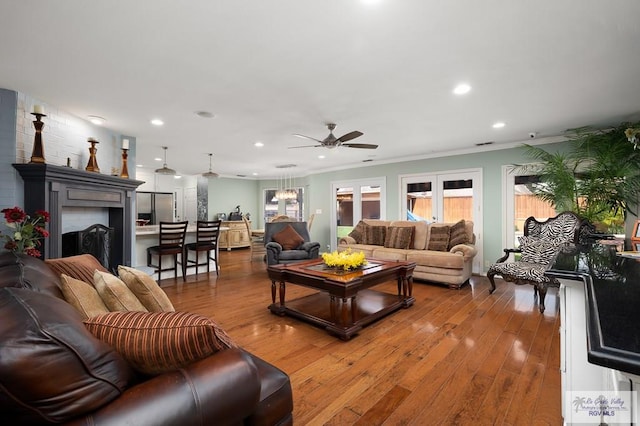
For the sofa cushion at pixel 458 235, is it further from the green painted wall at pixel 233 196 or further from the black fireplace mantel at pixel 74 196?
the green painted wall at pixel 233 196

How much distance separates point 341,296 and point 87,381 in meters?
2.17

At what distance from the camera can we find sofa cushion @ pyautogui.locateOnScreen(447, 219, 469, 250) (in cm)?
496

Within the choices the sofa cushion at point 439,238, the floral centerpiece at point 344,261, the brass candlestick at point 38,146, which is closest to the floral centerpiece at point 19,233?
the brass candlestick at point 38,146

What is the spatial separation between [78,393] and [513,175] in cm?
598

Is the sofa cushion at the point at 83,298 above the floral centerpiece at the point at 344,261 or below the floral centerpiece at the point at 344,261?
above

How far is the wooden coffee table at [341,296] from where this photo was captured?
278cm

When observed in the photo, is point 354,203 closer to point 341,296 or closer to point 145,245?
Answer: point 145,245

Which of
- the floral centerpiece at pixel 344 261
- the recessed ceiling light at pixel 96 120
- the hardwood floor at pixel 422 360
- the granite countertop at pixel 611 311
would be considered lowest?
the hardwood floor at pixel 422 360

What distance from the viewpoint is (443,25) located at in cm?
188

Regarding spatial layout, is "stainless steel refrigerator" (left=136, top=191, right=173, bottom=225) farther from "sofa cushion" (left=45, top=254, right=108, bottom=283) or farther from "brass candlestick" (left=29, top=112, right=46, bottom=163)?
"sofa cushion" (left=45, top=254, right=108, bottom=283)

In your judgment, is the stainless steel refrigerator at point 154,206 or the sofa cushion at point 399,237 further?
the stainless steel refrigerator at point 154,206

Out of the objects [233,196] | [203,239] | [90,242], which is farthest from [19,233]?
[233,196]

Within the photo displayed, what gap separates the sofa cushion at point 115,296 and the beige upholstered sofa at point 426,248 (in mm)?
4015

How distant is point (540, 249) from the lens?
3.74 m
